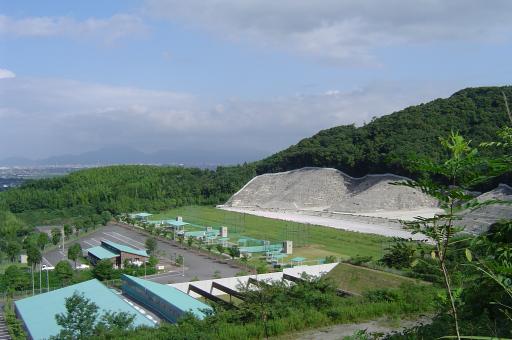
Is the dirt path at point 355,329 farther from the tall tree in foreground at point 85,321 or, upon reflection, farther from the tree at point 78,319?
the tree at point 78,319

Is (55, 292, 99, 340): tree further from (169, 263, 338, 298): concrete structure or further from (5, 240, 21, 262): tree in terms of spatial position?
(5, 240, 21, 262): tree

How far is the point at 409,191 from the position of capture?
4131 centimetres

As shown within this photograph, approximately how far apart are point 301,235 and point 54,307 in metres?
18.3

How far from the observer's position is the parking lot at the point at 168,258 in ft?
70.8

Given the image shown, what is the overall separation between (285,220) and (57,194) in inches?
1068

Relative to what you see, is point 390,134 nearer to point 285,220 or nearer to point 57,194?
point 285,220

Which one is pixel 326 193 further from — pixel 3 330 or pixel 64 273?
pixel 3 330

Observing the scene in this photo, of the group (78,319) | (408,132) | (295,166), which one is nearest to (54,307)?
(78,319)

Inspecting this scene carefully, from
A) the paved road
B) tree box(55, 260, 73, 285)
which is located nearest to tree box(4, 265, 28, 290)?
tree box(55, 260, 73, 285)

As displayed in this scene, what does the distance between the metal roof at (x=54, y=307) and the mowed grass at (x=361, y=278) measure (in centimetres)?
719

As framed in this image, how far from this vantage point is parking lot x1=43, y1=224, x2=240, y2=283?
21567 millimetres

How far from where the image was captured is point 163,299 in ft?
47.8

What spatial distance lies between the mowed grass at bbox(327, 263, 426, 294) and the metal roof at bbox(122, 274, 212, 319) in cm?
527

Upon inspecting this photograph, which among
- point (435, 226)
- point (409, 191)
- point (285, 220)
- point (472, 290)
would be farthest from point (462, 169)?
point (409, 191)
